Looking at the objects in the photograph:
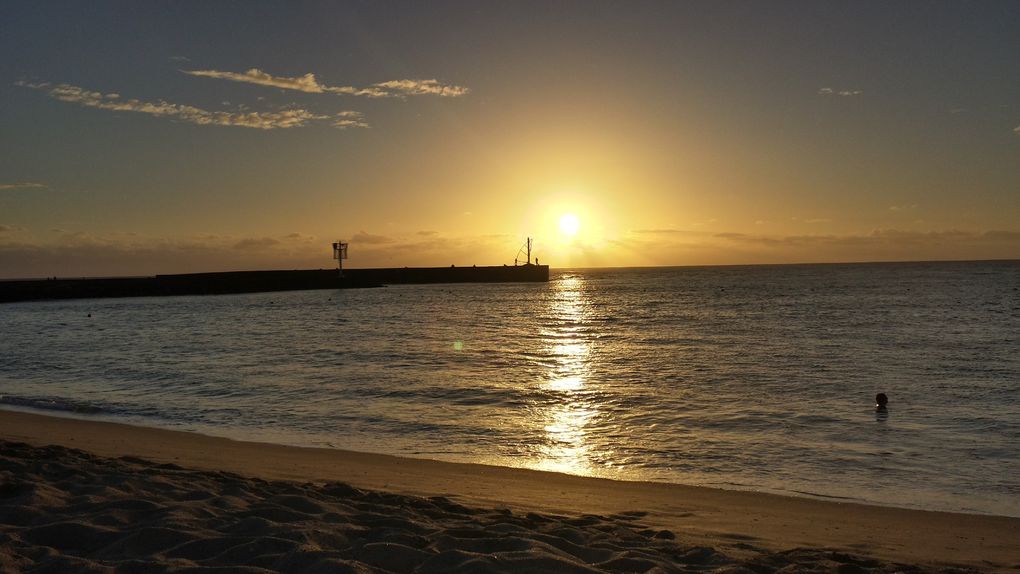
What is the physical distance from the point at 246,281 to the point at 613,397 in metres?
115

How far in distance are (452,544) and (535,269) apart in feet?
496

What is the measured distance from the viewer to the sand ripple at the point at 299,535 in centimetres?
544

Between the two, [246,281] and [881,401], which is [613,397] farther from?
[246,281]

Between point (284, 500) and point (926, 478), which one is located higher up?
point (284, 500)

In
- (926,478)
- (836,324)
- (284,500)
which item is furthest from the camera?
(836,324)

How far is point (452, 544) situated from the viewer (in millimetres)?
6133

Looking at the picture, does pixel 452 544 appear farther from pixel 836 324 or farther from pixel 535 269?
pixel 535 269

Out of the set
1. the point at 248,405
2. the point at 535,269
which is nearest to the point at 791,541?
the point at 248,405

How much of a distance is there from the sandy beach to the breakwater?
110 metres

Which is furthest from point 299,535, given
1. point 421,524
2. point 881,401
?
point 881,401

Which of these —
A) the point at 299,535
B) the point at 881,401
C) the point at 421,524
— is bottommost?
the point at 881,401

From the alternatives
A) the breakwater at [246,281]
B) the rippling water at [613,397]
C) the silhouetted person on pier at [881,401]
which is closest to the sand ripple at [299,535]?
the rippling water at [613,397]

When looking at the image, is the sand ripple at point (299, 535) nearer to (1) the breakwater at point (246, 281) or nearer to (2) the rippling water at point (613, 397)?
(2) the rippling water at point (613, 397)

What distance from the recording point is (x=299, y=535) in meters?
6.03
